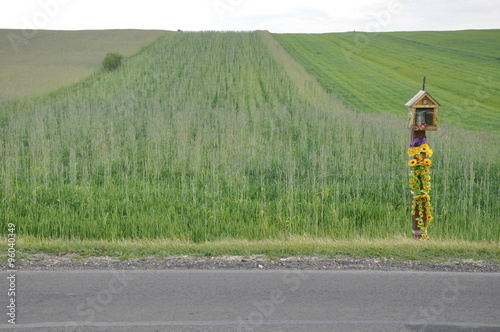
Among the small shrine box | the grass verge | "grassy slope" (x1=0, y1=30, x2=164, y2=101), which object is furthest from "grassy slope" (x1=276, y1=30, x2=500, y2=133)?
"grassy slope" (x1=0, y1=30, x2=164, y2=101)

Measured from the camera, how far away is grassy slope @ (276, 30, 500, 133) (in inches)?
1120

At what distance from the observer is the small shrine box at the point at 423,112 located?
8336mm

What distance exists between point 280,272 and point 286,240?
1.82m

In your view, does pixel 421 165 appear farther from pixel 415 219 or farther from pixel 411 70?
pixel 411 70

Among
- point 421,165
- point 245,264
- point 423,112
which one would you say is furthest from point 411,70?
point 245,264

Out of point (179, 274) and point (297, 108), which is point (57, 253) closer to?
point (179, 274)

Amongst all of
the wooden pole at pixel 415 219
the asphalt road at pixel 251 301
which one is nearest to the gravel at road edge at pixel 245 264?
the asphalt road at pixel 251 301

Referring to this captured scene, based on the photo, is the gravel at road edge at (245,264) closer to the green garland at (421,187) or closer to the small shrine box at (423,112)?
the green garland at (421,187)

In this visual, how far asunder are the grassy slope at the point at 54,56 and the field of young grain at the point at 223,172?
9.62 metres

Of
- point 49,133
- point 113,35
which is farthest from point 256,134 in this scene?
point 113,35

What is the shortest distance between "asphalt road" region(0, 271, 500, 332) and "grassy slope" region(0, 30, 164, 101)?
23.2 metres

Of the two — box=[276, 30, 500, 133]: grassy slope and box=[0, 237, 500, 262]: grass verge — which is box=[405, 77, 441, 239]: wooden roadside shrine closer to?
box=[0, 237, 500, 262]: grass verge

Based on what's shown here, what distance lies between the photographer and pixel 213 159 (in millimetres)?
13648

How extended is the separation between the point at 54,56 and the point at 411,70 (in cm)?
3562
